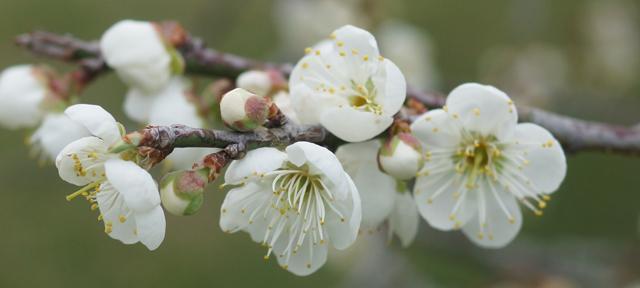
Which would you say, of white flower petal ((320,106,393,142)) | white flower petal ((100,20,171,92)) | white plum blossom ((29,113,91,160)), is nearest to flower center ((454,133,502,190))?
white flower petal ((320,106,393,142))

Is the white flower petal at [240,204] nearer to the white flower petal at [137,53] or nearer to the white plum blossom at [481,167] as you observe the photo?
the white plum blossom at [481,167]

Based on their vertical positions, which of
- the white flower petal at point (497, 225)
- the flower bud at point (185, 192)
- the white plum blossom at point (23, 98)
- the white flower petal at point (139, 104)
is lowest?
the white flower petal at point (497, 225)

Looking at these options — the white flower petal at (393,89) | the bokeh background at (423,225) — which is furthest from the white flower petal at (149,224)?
the bokeh background at (423,225)

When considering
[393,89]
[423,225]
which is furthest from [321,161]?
[423,225]

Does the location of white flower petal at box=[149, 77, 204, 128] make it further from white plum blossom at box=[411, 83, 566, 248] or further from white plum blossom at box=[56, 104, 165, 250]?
white plum blossom at box=[411, 83, 566, 248]

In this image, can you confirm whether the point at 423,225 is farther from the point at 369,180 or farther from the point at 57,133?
the point at 57,133

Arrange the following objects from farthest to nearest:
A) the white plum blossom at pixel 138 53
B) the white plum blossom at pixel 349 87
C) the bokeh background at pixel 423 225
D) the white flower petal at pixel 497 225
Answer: the bokeh background at pixel 423 225 < the white plum blossom at pixel 138 53 < the white flower petal at pixel 497 225 < the white plum blossom at pixel 349 87
